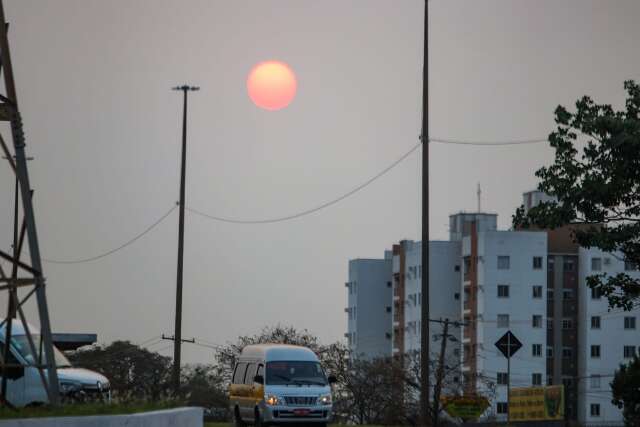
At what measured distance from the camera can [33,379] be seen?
25.3 meters

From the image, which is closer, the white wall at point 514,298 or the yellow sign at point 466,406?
the yellow sign at point 466,406

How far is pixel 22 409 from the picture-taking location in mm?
20531

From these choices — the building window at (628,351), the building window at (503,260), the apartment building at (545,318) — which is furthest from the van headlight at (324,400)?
the building window at (628,351)

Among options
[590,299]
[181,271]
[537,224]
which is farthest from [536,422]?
[590,299]

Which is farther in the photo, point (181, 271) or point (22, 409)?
point (181, 271)

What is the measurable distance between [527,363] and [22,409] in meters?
138

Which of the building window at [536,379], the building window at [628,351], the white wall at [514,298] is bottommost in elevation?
the building window at [536,379]

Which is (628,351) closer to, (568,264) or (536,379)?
(536,379)

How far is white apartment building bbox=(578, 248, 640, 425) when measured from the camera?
154 metres

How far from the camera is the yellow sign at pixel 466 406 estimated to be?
4322cm

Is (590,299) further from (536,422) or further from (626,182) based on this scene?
(626,182)

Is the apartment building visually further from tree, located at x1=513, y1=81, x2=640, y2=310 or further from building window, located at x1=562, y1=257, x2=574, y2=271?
tree, located at x1=513, y1=81, x2=640, y2=310

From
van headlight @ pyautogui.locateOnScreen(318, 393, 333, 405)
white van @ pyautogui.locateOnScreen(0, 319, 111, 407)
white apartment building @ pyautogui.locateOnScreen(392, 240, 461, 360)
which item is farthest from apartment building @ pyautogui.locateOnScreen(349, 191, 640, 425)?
white van @ pyautogui.locateOnScreen(0, 319, 111, 407)

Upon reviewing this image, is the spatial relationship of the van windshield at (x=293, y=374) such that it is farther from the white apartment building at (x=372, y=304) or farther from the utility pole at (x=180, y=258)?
the white apartment building at (x=372, y=304)
